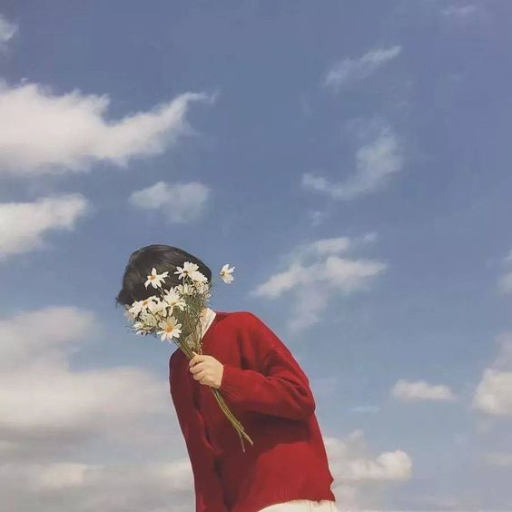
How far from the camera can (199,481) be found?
3.55 meters

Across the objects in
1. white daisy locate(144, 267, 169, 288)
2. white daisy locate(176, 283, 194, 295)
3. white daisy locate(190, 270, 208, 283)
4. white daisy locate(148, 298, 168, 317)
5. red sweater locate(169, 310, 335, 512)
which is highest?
white daisy locate(144, 267, 169, 288)

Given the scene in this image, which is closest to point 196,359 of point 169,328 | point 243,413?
point 169,328

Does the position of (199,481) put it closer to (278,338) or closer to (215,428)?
(215,428)

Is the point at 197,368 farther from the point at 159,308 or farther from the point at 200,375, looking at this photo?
the point at 159,308

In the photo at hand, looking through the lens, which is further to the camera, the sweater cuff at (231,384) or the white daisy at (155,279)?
the white daisy at (155,279)

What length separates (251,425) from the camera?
3.46 m

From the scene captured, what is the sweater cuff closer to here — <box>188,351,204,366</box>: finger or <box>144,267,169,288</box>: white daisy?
<box>188,351,204,366</box>: finger

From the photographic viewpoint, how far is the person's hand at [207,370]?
3363 mm

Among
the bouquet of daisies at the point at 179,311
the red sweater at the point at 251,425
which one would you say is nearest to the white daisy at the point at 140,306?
the bouquet of daisies at the point at 179,311

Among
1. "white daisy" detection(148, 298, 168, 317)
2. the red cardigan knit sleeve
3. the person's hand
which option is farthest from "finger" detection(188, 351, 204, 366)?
"white daisy" detection(148, 298, 168, 317)

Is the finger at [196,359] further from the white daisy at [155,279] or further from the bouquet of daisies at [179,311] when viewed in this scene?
the white daisy at [155,279]

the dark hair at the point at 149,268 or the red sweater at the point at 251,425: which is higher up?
the dark hair at the point at 149,268

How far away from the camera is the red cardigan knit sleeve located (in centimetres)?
335

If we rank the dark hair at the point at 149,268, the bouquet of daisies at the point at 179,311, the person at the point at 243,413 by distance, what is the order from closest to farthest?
the person at the point at 243,413 < the bouquet of daisies at the point at 179,311 < the dark hair at the point at 149,268
